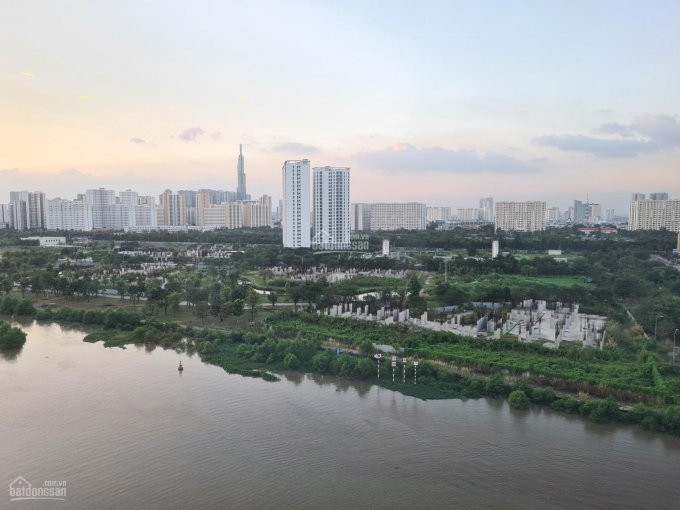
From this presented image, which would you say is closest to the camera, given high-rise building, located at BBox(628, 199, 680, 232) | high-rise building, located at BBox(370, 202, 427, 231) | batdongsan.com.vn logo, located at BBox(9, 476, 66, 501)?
batdongsan.com.vn logo, located at BBox(9, 476, 66, 501)

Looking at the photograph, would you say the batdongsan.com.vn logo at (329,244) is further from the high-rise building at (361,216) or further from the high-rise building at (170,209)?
the high-rise building at (170,209)

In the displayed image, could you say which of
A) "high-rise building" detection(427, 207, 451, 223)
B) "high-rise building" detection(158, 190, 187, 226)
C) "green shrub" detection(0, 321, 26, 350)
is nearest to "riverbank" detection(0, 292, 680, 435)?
"green shrub" detection(0, 321, 26, 350)

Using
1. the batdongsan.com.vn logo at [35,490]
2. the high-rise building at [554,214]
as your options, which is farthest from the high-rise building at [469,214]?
the batdongsan.com.vn logo at [35,490]

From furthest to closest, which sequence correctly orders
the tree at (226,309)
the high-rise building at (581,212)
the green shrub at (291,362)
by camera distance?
1. the high-rise building at (581,212)
2. the tree at (226,309)
3. the green shrub at (291,362)

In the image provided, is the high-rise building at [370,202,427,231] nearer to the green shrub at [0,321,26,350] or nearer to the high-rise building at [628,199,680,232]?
the high-rise building at [628,199,680,232]

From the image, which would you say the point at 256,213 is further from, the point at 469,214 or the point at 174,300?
the point at 469,214

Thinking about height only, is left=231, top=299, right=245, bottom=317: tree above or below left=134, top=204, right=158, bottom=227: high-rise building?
below

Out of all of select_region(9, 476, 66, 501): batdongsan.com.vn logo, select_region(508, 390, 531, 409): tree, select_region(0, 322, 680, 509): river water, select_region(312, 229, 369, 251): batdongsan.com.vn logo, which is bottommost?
select_region(9, 476, 66, 501): batdongsan.com.vn logo
